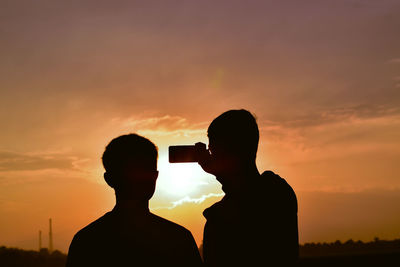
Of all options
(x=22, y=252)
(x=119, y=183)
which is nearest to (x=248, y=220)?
(x=119, y=183)

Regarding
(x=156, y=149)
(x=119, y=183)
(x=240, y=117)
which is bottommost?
(x=119, y=183)

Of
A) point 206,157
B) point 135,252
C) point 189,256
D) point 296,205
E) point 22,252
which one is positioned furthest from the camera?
point 22,252

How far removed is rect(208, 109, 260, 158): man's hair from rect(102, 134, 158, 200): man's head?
0.65 meters

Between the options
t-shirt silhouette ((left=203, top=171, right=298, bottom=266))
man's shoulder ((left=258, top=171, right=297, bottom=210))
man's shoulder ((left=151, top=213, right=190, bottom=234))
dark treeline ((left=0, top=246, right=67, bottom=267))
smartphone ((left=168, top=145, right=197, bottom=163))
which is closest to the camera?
man's shoulder ((left=151, top=213, right=190, bottom=234))

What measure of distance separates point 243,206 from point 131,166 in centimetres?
103

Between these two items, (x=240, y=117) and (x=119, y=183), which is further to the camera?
(x=240, y=117)

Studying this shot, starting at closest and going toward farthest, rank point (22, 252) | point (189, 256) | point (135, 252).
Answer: point (135, 252) < point (189, 256) < point (22, 252)

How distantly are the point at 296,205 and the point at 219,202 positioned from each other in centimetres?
65

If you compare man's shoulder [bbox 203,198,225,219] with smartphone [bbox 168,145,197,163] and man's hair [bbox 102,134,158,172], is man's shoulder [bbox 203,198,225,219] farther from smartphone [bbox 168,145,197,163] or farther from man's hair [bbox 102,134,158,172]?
man's hair [bbox 102,134,158,172]

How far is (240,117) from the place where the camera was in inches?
165

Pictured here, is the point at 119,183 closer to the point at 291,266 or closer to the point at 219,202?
the point at 219,202

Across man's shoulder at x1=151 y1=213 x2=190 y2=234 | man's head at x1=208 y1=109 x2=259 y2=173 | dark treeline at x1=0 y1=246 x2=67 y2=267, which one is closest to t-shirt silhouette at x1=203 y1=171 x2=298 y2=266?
man's head at x1=208 y1=109 x2=259 y2=173

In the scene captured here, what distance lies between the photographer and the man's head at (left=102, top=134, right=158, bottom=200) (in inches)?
151

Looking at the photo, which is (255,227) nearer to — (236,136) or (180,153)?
(236,136)
